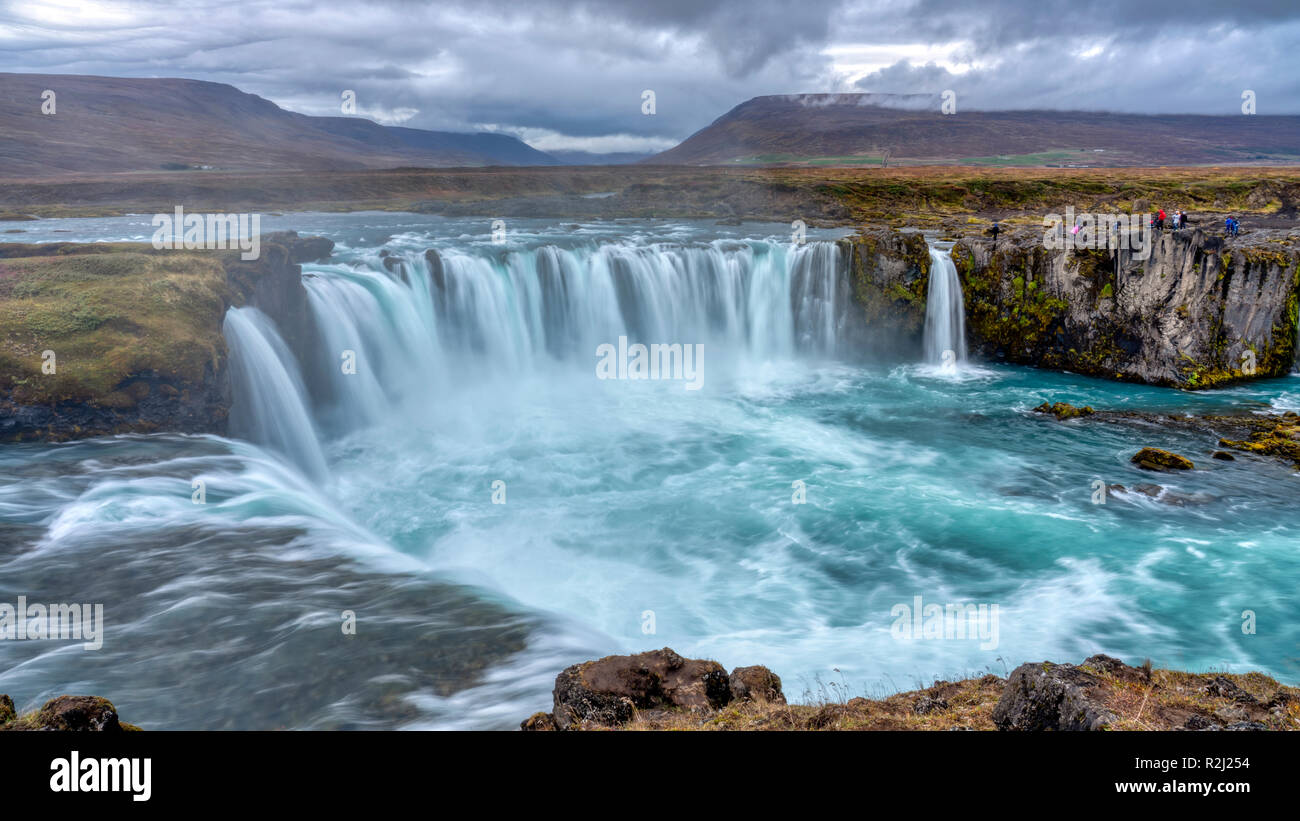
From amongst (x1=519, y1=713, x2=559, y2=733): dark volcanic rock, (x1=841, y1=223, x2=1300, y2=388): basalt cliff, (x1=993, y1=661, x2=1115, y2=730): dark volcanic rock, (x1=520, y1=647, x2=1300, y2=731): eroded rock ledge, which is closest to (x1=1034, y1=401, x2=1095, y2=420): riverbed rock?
(x1=841, y1=223, x2=1300, y2=388): basalt cliff

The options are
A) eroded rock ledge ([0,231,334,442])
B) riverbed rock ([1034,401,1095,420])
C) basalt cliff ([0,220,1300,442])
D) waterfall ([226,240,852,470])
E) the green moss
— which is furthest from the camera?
riverbed rock ([1034,401,1095,420])

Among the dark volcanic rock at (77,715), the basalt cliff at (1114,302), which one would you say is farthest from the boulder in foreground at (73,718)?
the basalt cliff at (1114,302)

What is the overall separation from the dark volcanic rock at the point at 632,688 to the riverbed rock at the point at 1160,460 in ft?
57.7

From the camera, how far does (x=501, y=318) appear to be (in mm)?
31188

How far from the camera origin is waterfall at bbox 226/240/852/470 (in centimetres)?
2181

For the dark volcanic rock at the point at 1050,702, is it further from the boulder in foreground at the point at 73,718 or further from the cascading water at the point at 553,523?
the boulder in foreground at the point at 73,718

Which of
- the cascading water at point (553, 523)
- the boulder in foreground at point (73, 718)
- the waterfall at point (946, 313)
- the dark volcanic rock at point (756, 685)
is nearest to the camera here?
the boulder in foreground at point (73, 718)

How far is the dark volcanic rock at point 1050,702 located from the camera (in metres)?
6.03

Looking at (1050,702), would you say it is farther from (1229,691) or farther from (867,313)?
(867,313)

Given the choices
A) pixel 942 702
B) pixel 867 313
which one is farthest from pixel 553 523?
pixel 867 313

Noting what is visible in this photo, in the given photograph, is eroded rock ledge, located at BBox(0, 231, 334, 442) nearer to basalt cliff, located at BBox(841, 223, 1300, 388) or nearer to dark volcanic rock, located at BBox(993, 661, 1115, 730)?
dark volcanic rock, located at BBox(993, 661, 1115, 730)

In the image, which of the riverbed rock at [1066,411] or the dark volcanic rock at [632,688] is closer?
the dark volcanic rock at [632,688]

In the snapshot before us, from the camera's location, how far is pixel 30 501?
12.9 m

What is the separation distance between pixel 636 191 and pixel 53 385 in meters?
68.3
